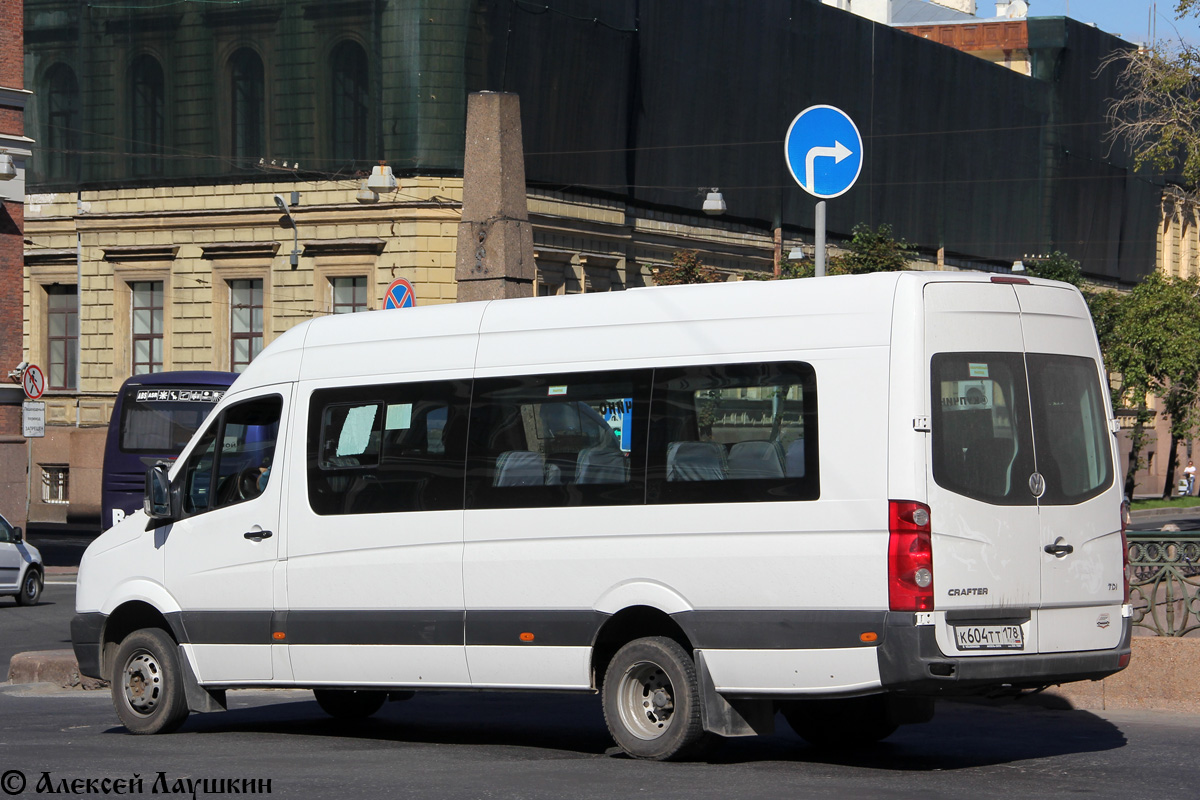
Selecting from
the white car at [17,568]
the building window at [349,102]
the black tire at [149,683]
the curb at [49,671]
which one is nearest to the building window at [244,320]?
the building window at [349,102]

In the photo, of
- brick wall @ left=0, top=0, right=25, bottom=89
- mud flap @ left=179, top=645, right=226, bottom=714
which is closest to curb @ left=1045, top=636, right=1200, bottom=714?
mud flap @ left=179, top=645, right=226, bottom=714

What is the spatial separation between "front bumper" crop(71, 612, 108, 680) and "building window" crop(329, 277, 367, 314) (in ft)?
94.2

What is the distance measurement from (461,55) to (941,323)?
103 feet

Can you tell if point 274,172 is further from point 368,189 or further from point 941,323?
point 941,323

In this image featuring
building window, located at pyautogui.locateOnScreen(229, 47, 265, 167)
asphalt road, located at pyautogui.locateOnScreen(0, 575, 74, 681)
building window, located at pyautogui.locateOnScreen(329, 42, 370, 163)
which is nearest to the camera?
asphalt road, located at pyautogui.locateOnScreen(0, 575, 74, 681)

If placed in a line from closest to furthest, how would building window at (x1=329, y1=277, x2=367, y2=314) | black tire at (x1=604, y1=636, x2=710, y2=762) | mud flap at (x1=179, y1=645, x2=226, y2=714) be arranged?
black tire at (x1=604, y1=636, x2=710, y2=762) → mud flap at (x1=179, y1=645, x2=226, y2=714) → building window at (x1=329, y1=277, x2=367, y2=314)

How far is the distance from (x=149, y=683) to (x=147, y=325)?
107 feet

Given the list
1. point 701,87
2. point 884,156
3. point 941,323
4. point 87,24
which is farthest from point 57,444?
point 941,323

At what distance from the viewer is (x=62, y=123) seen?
43469 millimetres

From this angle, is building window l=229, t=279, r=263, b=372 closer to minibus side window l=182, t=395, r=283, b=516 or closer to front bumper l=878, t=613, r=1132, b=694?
minibus side window l=182, t=395, r=283, b=516

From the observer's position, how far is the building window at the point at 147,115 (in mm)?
41906

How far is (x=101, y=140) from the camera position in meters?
42.7

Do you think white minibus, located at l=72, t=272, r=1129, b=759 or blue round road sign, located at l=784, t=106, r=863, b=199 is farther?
blue round road sign, located at l=784, t=106, r=863, b=199

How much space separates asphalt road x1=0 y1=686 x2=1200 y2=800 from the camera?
8.20 meters
